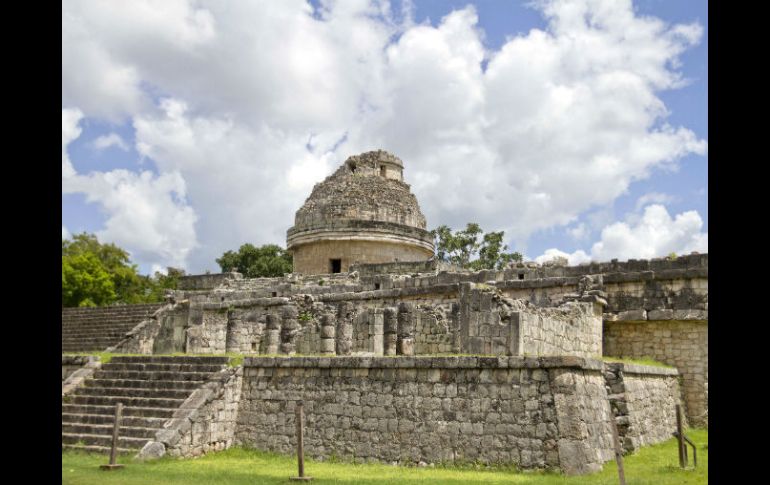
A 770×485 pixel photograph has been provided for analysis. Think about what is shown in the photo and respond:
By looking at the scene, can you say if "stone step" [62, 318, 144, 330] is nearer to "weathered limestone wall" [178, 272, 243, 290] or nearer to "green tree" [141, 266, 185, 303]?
"weathered limestone wall" [178, 272, 243, 290]

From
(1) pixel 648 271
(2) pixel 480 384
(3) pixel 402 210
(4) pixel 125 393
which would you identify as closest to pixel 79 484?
(4) pixel 125 393

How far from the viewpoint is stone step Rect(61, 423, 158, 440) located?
13055 millimetres

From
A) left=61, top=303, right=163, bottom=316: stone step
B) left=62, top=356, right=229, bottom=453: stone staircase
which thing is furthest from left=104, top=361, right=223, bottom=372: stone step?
left=61, top=303, right=163, bottom=316: stone step

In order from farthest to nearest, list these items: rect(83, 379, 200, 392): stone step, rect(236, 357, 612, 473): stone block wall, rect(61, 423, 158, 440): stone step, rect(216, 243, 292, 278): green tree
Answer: rect(216, 243, 292, 278): green tree
rect(83, 379, 200, 392): stone step
rect(61, 423, 158, 440): stone step
rect(236, 357, 612, 473): stone block wall

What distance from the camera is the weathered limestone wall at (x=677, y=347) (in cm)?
1570

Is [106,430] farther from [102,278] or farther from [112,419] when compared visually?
[102,278]

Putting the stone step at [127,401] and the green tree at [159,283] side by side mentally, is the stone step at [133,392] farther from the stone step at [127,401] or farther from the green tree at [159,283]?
the green tree at [159,283]

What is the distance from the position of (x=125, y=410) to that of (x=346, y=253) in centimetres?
1262

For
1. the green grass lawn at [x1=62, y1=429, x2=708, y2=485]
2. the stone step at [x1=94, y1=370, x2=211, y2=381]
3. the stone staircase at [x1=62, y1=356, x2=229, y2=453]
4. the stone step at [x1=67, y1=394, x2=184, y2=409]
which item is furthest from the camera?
the stone step at [x1=94, y1=370, x2=211, y2=381]

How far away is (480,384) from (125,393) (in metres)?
7.49

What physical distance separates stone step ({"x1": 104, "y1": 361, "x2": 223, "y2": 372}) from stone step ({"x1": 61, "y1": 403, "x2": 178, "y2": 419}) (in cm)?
112

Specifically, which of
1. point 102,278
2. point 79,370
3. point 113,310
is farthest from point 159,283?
point 79,370

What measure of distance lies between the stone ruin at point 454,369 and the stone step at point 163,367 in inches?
1.8
